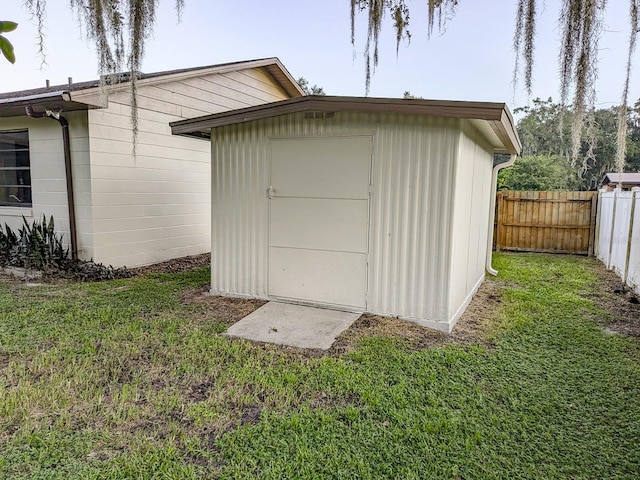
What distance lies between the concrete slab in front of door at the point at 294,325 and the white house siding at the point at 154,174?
3.46 metres

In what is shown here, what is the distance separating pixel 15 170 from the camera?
7.33 metres

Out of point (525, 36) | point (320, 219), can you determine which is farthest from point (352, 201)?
point (525, 36)

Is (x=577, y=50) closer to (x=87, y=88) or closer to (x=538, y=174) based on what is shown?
(x=87, y=88)

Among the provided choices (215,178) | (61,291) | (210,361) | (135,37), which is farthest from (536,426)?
(61,291)

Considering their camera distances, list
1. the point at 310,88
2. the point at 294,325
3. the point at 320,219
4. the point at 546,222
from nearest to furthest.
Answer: the point at 294,325 < the point at 320,219 < the point at 546,222 < the point at 310,88

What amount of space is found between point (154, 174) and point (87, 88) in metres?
1.94

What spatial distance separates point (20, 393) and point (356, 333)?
277 cm

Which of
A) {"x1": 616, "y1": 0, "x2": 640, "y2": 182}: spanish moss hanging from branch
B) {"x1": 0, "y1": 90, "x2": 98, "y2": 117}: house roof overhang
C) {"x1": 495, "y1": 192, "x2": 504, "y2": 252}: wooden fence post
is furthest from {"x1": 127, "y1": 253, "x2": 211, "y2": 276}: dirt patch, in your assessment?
{"x1": 495, "y1": 192, "x2": 504, "y2": 252}: wooden fence post

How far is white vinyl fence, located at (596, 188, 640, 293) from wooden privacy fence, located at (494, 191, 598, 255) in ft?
1.45

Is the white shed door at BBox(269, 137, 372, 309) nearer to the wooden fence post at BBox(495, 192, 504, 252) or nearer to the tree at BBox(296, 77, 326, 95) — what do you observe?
the wooden fence post at BBox(495, 192, 504, 252)

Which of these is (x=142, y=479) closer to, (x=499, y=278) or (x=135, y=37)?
(x=135, y=37)

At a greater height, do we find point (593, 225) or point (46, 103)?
point (46, 103)

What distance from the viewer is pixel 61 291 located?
226 inches

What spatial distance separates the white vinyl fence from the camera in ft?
20.4
